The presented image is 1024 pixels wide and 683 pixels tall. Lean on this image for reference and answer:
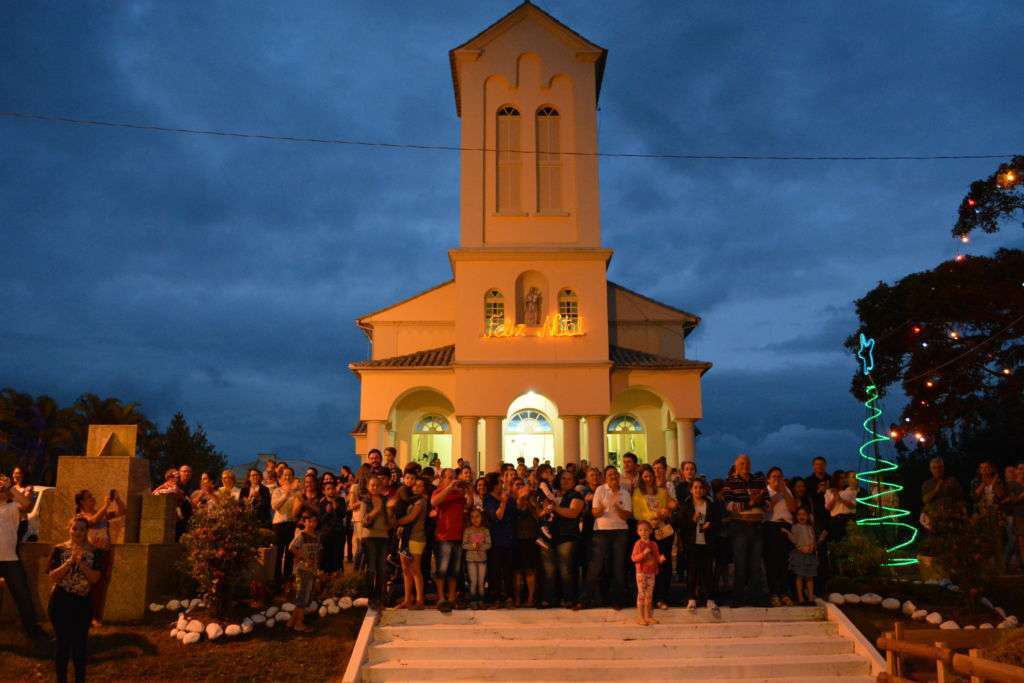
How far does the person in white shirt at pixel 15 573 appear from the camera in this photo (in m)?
11.0

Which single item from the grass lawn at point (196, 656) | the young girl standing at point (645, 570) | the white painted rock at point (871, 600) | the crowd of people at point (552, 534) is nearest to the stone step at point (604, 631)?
the young girl standing at point (645, 570)

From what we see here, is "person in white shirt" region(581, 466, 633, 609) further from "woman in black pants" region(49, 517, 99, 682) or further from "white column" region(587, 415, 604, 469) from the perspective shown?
"white column" region(587, 415, 604, 469)

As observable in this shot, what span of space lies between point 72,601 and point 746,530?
8.04m

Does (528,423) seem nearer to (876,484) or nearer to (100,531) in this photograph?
(876,484)

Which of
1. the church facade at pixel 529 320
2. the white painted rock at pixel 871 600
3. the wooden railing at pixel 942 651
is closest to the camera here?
the wooden railing at pixel 942 651

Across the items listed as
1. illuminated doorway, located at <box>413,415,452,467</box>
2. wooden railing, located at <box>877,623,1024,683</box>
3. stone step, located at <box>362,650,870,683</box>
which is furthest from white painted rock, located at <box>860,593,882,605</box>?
illuminated doorway, located at <box>413,415,452,467</box>

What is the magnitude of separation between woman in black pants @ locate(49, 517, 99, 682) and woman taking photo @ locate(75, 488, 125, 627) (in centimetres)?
41

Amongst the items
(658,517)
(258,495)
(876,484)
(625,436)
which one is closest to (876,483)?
(876,484)

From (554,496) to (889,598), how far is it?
4802 mm

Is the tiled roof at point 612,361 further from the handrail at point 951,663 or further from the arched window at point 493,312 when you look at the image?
the handrail at point 951,663

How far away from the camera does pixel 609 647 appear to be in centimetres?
1087

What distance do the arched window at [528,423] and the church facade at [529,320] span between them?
0.03 m

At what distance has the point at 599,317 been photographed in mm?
25656

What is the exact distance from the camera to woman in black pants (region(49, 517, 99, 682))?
9.40 meters
